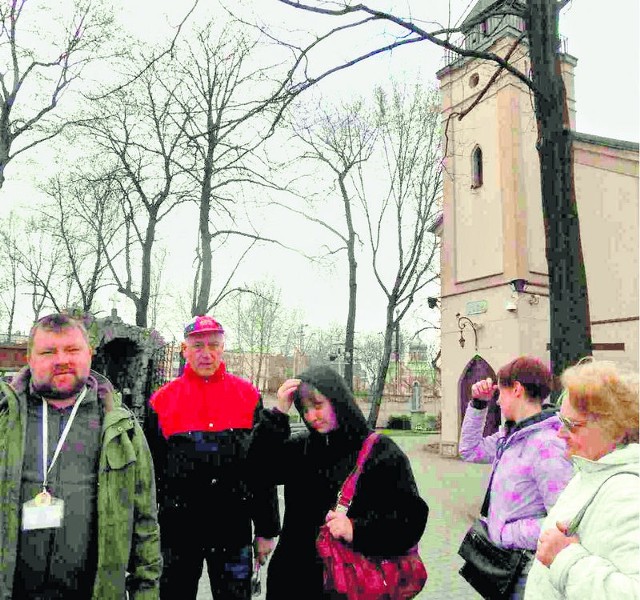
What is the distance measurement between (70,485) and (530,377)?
82.7 inches

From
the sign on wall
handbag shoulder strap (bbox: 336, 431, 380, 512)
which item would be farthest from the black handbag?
the sign on wall

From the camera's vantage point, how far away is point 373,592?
2475mm

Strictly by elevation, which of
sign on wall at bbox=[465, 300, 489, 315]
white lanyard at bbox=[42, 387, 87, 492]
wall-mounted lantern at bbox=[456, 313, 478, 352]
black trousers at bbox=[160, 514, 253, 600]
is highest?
sign on wall at bbox=[465, 300, 489, 315]

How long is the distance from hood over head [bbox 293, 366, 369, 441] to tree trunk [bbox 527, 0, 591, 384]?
Answer: 4309 mm

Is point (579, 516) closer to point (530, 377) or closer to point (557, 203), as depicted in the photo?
point (530, 377)

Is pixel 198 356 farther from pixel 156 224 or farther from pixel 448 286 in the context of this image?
pixel 156 224

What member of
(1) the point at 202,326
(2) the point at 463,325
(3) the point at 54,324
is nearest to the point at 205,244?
(2) the point at 463,325

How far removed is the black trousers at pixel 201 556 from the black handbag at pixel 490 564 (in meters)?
1.21

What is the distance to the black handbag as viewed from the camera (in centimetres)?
276

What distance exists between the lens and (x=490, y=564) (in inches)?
113

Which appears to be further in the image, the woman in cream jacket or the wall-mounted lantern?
the wall-mounted lantern

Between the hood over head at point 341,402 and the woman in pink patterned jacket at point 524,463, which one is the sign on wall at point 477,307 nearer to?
the woman in pink patterned jacket at point 524,463

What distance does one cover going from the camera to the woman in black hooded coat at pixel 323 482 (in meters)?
2.56

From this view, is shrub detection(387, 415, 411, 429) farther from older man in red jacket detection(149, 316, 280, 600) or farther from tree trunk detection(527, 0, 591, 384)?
older man in red jacket detection(149, 316, 280, 600)
